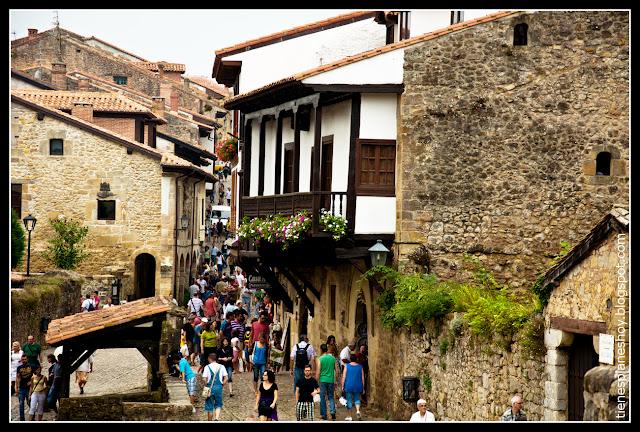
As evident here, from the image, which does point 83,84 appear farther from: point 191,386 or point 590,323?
point 590,323

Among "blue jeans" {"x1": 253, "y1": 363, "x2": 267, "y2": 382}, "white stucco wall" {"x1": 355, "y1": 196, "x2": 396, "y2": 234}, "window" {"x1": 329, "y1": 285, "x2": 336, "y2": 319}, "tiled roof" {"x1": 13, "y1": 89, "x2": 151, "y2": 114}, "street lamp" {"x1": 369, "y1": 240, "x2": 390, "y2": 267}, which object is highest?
"tiled roof" {"x1": 13, "y1": 89, "x2": 151, "y2": 114}

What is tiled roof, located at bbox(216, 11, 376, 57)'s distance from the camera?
112ft

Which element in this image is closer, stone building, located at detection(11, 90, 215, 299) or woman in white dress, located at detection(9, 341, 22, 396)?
woman in white dress, located at detection(9, 341, 22, 396)

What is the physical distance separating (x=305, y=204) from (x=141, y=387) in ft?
16.7

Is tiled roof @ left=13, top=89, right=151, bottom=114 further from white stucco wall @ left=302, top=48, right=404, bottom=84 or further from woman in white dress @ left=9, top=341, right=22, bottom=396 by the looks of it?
white stucco wall @ left=302, top=48, right=404, bottom=84

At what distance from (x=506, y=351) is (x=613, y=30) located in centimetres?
902

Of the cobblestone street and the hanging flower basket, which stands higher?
the hanging flower basket

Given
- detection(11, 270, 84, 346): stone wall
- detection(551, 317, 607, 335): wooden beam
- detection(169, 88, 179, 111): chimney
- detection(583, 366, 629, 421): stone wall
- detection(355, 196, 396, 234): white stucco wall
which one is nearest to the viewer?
detection(583, 366, 629, 421): stone wall

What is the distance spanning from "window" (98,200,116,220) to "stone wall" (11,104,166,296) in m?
0.16

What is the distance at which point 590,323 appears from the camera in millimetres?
16891

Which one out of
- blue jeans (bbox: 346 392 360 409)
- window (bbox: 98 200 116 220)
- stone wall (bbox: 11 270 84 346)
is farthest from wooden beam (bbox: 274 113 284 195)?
window (bbox: 98 200 116 220)
